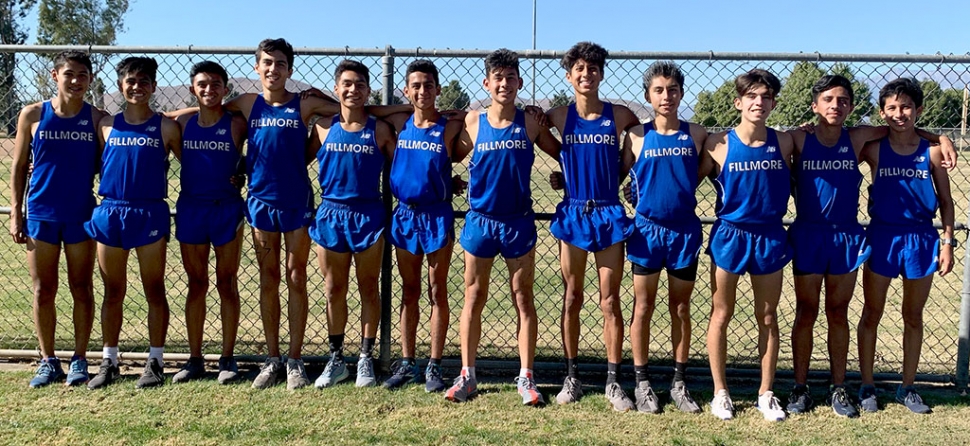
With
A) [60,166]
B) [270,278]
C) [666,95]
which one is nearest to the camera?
[666,95]

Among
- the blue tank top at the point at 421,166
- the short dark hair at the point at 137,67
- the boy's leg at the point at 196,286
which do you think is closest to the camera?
the blue tank top at the point at 421,166

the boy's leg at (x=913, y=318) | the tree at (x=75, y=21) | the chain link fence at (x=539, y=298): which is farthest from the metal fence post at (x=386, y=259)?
the tree at (x=75, y=21)

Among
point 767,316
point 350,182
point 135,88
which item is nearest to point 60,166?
point 135,88

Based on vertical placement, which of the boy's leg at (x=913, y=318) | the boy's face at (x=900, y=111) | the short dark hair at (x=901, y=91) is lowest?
the boy's leg at (x=913, y=318)

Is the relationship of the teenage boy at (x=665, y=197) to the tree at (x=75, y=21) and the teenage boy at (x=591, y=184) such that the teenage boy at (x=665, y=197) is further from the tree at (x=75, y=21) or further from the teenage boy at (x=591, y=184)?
the tree at (x=75, y=21)

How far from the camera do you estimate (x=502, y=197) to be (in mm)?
4172

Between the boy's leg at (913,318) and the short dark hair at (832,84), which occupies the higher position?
the short dark hair at (832,84)

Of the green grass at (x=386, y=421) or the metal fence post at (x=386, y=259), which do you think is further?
the metal fence post at (x=386, y=259)

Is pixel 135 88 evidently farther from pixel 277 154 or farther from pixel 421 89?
pixel 421 89

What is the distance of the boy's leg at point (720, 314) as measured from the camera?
411cm

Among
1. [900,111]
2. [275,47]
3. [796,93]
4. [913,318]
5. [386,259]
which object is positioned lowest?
[913,318]

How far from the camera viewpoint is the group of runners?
13.5ft

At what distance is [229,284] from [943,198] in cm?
425

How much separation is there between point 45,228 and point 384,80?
2229 millimetres
